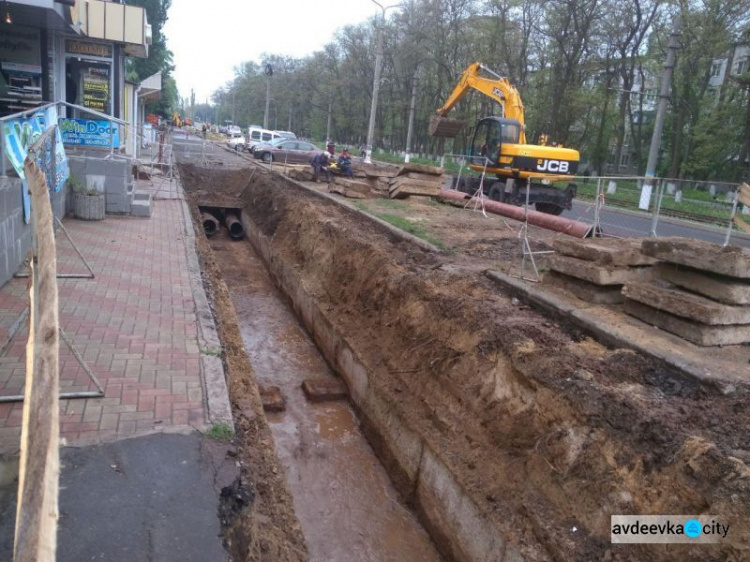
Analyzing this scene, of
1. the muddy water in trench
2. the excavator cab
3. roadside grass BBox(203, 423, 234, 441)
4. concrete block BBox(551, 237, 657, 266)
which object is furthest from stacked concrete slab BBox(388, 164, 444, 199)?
roadside grass BBox(203, 423, 234, 441)

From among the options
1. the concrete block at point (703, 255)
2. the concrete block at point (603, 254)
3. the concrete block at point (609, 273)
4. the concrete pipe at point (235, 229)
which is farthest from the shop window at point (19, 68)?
the concrete block at point (703, 255)

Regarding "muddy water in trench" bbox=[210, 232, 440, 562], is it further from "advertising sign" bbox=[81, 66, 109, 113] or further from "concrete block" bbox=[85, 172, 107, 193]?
"advertising sign" bbox=[81, 66, 109, 113]

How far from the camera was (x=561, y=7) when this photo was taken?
35.8 meters

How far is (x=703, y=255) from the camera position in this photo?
19.3 ft

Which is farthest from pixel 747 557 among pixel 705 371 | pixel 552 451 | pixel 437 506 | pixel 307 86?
pixel 307 86

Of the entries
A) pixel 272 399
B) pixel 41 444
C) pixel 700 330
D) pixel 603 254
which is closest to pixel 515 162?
pixel 603 254

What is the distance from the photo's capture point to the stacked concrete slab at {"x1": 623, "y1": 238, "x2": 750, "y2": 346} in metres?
5.74

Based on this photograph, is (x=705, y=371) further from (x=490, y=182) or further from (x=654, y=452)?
(x=490, y=182)

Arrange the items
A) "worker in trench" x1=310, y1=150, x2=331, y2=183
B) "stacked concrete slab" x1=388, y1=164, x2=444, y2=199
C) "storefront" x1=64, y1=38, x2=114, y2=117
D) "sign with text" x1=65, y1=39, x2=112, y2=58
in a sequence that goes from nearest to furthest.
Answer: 1. "sign with text" x1=65, y1=39, x2=112, y2=58
2. "storefront" x1=64, y1=38, x2=114, y2=117
3. "stacked concrete slab" x1=388, y1=164, x2=444, y2=199
4. "worker in trench" x1=310, y1=150, x2=331, y2=183

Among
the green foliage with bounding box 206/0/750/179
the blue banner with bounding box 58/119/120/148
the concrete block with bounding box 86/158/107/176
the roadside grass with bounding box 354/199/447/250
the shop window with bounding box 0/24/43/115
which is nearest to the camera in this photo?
the roadside grass with bounding box 354/199/447/250

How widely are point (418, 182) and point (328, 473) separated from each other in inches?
486

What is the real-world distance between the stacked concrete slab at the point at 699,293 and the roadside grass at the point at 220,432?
15.9 feet

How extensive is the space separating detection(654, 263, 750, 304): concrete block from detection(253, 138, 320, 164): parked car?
1107 inches

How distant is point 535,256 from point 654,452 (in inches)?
250
